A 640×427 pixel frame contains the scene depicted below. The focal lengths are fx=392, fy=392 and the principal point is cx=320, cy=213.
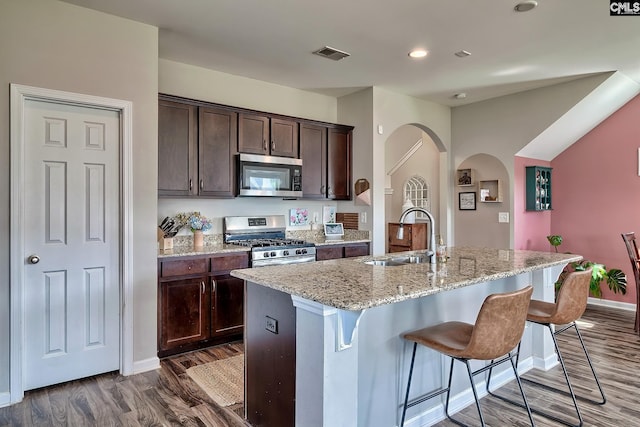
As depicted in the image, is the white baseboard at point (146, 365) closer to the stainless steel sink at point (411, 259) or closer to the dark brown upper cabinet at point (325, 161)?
the stainless steel sink at point (411, 259)

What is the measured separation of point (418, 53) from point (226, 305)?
113 inches

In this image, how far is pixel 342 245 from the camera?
4402 mm

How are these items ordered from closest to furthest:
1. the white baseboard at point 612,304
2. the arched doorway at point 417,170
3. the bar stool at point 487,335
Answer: the bar stool at point 487,335, the white baseboard at point 612,304, the arched doorway at point 417,170

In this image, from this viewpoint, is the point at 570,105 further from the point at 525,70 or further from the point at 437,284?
the point at 437,284

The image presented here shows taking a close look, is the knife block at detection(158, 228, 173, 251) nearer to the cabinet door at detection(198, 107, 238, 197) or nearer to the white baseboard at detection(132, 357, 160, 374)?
the cabinet door at detection(198, 107, 238, 197)

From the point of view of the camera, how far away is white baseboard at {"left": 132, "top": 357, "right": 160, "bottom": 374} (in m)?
2.97

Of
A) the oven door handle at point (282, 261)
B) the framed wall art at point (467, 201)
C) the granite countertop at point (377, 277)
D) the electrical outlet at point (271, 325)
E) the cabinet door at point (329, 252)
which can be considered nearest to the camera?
the granite countertop at point (377, 277)

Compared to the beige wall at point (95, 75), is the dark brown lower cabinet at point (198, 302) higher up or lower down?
lower down

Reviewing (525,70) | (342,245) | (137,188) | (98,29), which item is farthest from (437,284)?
(525,70)

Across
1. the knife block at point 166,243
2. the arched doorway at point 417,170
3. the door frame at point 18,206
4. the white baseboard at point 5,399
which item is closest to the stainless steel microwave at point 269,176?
the knife block at point 166,243

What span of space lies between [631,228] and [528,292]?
4.03m

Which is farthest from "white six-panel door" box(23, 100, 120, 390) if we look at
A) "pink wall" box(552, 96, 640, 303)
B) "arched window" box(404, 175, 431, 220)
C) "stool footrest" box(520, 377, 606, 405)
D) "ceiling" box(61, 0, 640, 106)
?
"pink wall" box(552, 96, 640, 303)

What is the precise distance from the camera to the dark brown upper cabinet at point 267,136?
159 inches

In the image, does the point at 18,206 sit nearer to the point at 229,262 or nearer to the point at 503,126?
the point at 229,262
